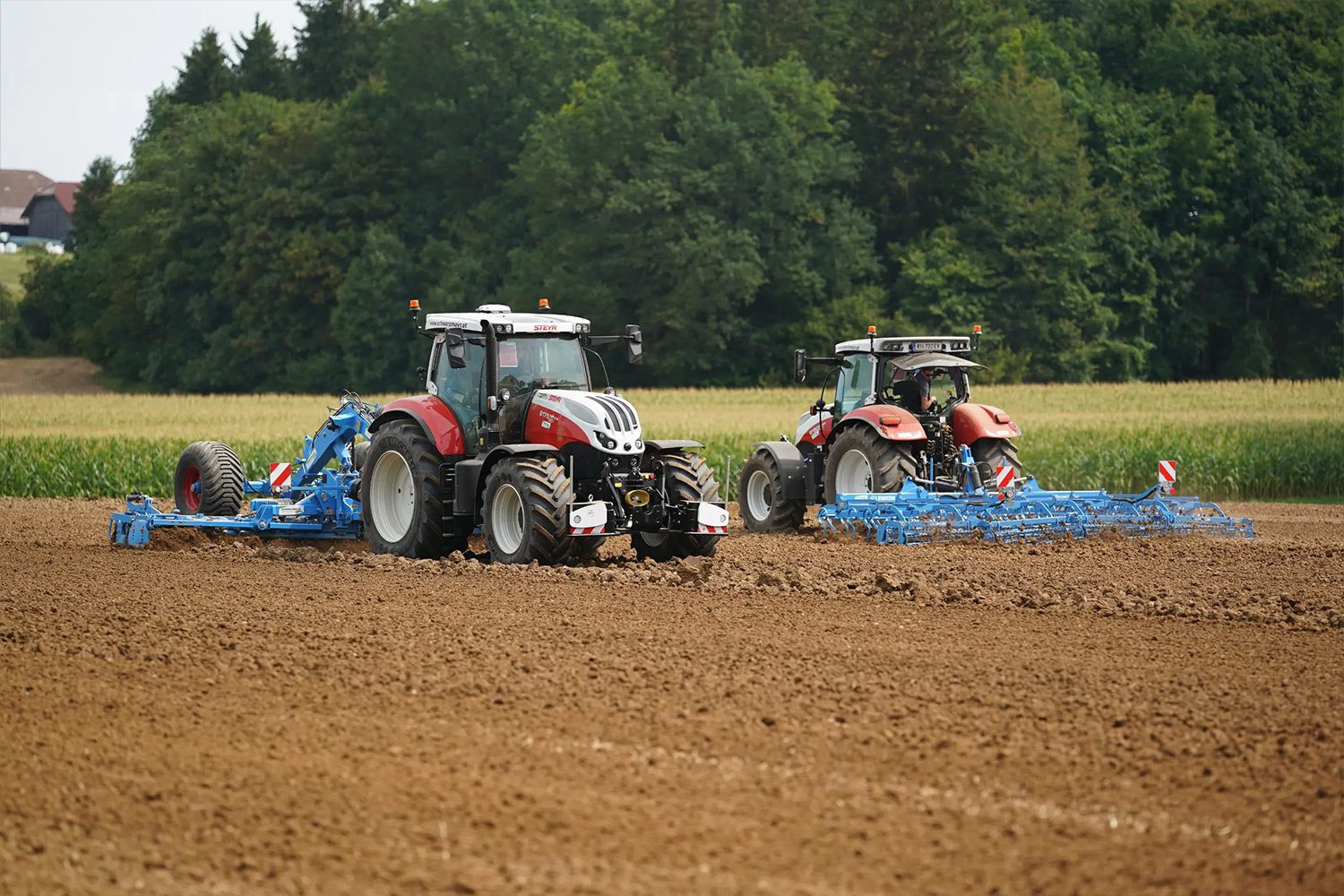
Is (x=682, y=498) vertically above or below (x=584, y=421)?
below

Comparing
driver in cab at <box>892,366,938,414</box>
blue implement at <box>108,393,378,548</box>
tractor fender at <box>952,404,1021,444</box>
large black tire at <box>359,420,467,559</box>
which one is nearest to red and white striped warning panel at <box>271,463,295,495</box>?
blue implement at <box>108,393,378,548</box>

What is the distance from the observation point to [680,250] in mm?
48781

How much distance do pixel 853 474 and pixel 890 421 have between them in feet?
2.55

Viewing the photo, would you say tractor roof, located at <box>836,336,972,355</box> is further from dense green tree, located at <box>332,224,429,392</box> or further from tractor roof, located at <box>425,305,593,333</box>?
dense green tree, located at <box>332,224,429,392</box>

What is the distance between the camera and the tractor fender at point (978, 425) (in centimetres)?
1648

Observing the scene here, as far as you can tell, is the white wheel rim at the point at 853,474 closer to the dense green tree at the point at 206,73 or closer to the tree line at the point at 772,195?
the tree line at the point at 772,195

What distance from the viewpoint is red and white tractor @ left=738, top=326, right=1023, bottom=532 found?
16.1m

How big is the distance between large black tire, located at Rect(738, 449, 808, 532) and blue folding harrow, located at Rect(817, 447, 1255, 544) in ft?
3.14

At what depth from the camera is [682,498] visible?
13406 millimetres

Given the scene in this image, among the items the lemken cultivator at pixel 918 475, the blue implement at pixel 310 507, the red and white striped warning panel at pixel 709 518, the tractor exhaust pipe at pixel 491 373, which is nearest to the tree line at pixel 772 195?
the lemken cultivator at pixel 918 475

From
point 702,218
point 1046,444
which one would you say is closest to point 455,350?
point 1046,444

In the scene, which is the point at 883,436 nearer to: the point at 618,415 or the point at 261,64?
the point at 618,415

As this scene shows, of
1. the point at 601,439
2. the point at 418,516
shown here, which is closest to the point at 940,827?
the point at 601,439

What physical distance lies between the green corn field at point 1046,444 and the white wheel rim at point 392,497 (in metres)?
5.46
